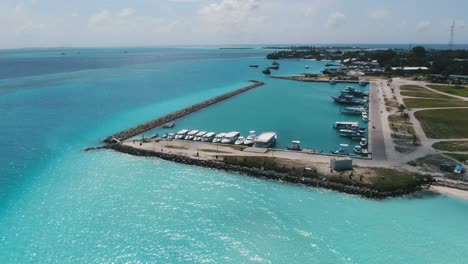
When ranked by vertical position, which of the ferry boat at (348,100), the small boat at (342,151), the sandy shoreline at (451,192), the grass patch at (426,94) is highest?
the grass patch at (426,94)

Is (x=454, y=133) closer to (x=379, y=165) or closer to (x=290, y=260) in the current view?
(x=379, y=165)

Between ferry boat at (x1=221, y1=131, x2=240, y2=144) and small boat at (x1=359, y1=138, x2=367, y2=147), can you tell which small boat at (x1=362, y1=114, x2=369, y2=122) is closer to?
small boat at (x1=359, y1=138, x2=367, y2=147)

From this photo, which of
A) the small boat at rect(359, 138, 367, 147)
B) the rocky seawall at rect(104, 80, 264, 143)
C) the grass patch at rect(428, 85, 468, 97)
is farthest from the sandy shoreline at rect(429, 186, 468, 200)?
the grass patch at rect(428, 85, 468, 97)

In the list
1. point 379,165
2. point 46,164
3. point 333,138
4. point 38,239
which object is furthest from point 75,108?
point 379,165

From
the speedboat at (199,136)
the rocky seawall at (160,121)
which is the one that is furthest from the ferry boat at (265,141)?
the rocky seawall at (160,121)

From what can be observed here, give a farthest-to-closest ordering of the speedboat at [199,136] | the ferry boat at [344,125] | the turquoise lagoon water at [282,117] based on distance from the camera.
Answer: the ferry boat at [344,125] → the turquoise lagoon water at [282,117] → the speedboat at [199,136]

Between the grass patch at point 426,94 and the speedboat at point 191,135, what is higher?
the grass patch at point 426,94

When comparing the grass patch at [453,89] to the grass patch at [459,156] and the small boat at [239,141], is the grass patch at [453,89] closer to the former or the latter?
the grass patch at [459,156]
